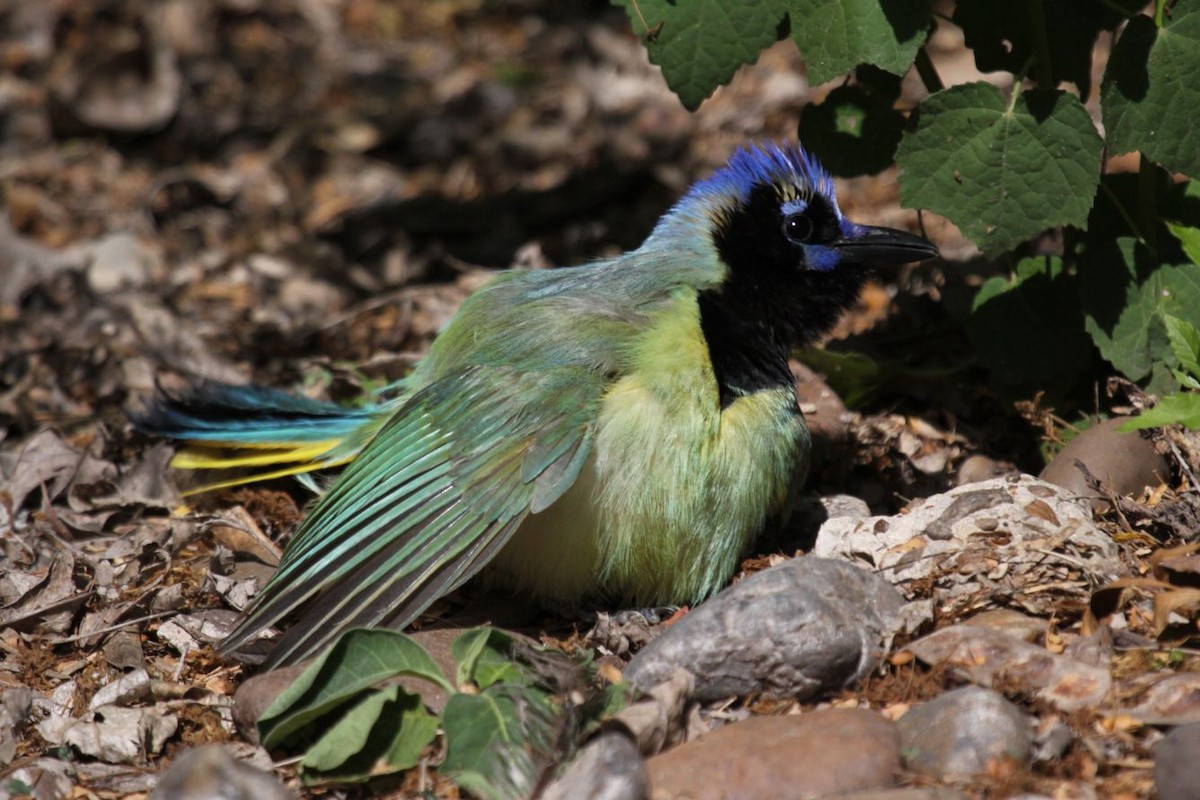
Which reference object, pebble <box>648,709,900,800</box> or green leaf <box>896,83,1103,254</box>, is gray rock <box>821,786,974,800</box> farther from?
green leaf <box>896,83,1103,254</box>

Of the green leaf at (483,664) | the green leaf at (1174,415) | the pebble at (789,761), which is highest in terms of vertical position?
the green leaf at (1174,415)

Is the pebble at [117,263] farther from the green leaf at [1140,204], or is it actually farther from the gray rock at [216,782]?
the green leaf at [1140,204]

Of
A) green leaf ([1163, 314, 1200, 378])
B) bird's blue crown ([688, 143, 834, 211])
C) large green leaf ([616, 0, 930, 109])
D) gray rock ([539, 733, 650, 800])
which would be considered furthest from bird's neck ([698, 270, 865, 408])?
gray rock ([539, 733, 650, 800])

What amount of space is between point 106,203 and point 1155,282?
231 inches

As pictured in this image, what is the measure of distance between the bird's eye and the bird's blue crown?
69 mm

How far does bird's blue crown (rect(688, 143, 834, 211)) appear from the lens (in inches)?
185

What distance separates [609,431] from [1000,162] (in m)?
1.48

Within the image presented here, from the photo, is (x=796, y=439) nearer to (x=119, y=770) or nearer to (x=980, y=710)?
(x=980, y=710)

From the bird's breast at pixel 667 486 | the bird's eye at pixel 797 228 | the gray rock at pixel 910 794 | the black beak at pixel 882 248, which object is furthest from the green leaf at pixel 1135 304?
the gray rock at pixel 910 794

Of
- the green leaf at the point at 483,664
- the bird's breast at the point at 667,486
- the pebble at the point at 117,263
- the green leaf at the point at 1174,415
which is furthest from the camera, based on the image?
the pebble at the point at 117,263

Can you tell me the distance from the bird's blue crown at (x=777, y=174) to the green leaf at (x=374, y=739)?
2.15 meters

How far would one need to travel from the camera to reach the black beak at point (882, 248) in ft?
15.4

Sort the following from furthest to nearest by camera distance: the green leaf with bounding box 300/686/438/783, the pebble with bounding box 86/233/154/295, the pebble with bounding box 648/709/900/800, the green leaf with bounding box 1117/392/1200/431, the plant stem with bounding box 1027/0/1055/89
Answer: the pebble with bounding box 86/233/154/295 → the plant stem with bounding box 1027/0/1055/89 → the green leaf with bounding box 1117/392/1200/431 → the green leaf with bounding box 300/686/438/783 → the pebble with bounding box 648/709/900/800

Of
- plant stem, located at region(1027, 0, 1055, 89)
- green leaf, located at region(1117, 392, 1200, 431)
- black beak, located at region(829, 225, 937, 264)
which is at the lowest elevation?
green leaf, located at region(1117, 392, 1200, 431)
